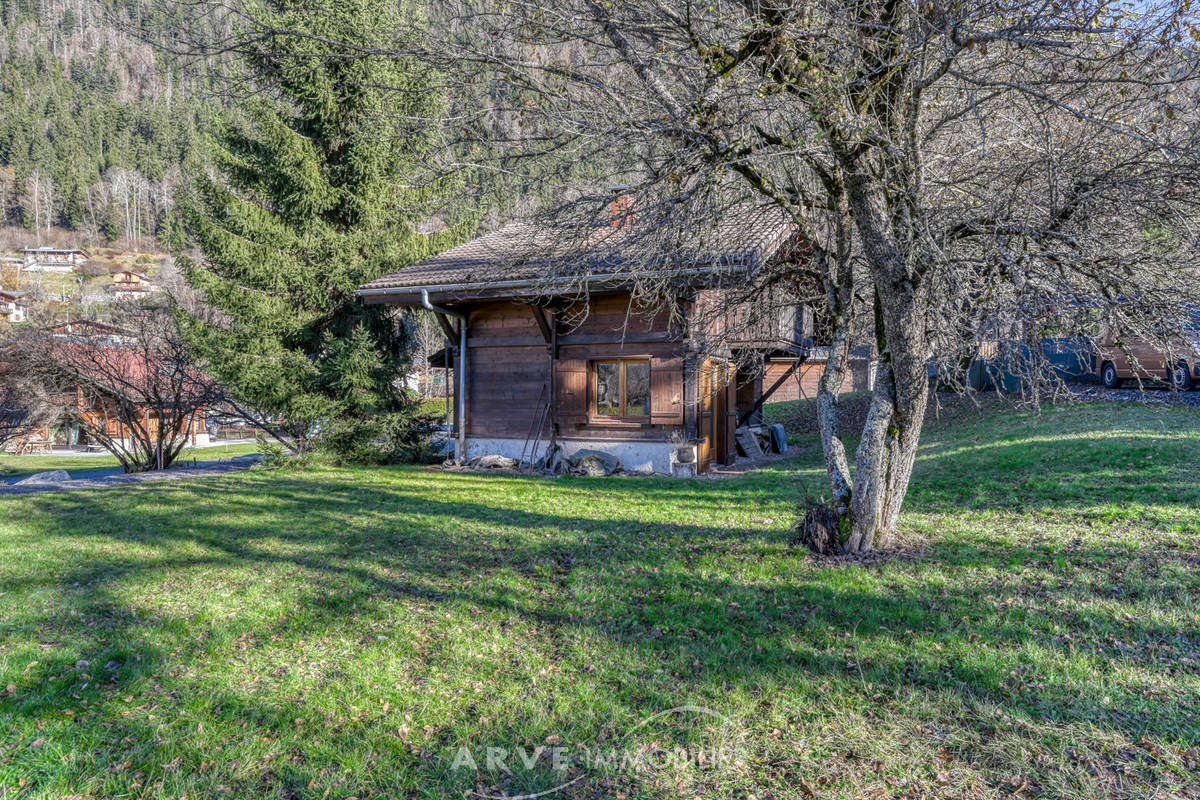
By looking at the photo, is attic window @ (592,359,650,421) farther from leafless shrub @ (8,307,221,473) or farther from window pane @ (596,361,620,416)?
leafless shrub @ (8,307,221,473)

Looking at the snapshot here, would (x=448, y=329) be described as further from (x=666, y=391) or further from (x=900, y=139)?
(x=900, y=139)

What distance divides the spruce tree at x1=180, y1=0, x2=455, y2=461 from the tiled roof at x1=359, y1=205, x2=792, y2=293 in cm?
139

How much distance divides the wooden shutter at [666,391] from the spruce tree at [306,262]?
5.84 meters

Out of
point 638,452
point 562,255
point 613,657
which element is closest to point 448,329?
point 638,452

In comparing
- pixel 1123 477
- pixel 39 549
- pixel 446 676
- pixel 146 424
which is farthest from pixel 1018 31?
pixel 146 424

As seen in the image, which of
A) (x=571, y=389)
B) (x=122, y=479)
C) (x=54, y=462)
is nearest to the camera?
(x=122, y=479)

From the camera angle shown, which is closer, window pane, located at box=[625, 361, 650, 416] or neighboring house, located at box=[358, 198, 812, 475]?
neighboring house, located at box=[358, 198, 812, 475]

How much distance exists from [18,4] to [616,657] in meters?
108

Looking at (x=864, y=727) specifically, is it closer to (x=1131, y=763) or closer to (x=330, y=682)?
(x=1131, y=763)

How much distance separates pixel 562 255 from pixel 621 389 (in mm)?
6411

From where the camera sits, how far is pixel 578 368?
13.3m

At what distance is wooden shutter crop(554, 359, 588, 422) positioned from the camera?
13.3 metres

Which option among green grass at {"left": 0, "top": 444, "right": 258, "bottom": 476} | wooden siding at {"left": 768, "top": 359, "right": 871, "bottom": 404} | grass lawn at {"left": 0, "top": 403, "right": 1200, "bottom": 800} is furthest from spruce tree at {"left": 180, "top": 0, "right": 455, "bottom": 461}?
wooden siding at {"left": 768, "top": 359, "right": 871, "bottom": 404}

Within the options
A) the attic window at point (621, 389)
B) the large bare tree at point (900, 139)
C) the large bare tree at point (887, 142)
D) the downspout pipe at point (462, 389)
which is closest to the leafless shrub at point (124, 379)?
the downspout pipe at point (462, 389)
